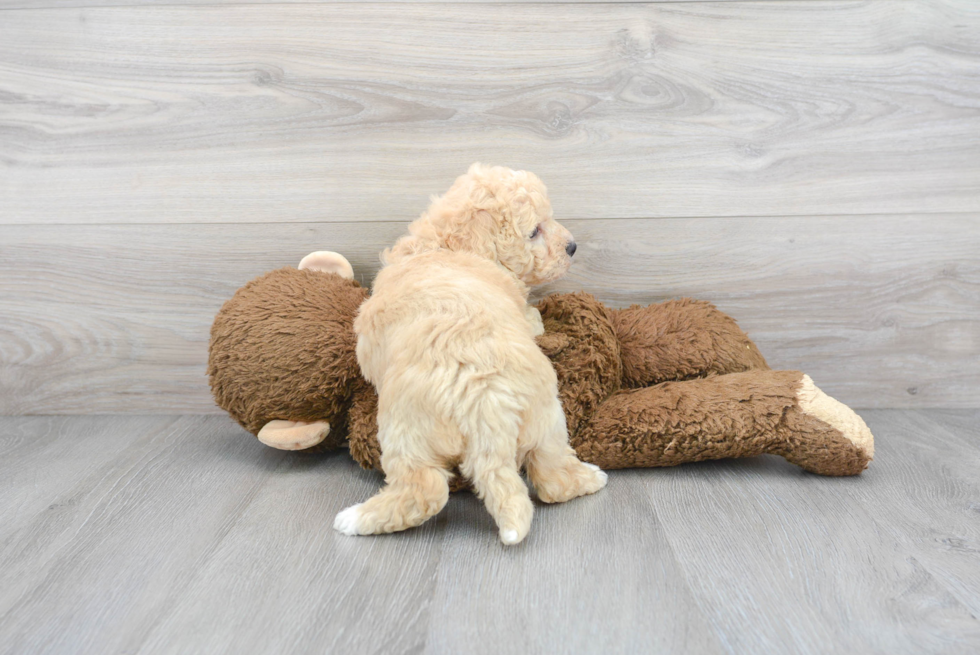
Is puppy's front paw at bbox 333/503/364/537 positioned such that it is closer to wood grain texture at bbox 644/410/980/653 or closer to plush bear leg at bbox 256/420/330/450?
plush bear leg at bbox 256/420/330/450

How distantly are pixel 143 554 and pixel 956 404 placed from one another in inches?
61.6

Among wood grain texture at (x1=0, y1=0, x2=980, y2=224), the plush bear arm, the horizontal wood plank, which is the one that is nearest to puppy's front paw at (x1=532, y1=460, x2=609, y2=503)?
the plush bear arm

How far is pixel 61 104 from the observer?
1.36 metres

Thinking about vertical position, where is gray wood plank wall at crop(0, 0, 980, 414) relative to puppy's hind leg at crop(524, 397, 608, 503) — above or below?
above

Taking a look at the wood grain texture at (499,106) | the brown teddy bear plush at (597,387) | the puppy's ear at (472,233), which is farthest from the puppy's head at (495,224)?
the wood grain texture at (499,106)

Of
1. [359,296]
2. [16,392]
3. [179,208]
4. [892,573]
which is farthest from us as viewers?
[16,392]

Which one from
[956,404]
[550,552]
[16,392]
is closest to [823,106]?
[956,404]

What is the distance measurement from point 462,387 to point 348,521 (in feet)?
0.84

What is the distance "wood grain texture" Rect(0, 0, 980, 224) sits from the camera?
A: 131 cm

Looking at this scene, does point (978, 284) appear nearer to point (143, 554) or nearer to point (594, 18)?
point (594, 18)

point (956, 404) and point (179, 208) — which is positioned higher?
point (179, 208)

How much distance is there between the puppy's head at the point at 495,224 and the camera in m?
1.10

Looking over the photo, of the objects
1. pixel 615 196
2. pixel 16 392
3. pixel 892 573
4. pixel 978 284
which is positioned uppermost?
pixel 615 196

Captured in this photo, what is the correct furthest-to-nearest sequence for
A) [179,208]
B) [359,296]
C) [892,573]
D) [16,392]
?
[16,392]
[179,208]
[359,296]
[892,573]
